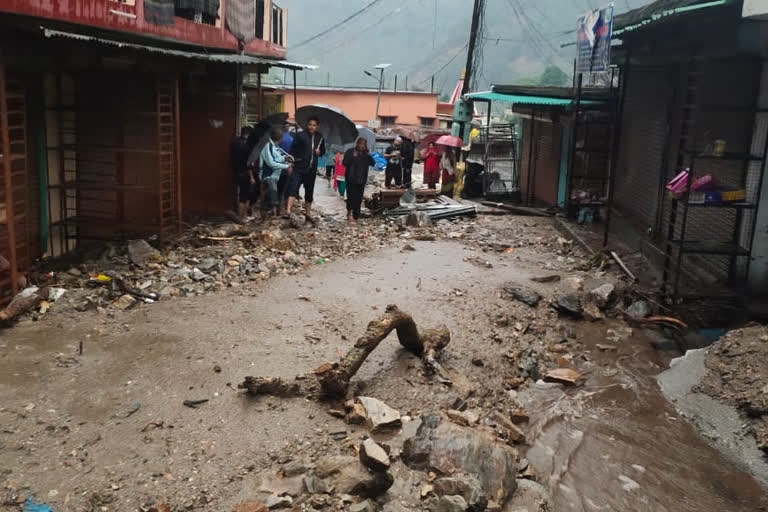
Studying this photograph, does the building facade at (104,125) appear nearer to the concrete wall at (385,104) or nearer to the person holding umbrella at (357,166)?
the person holding umbrella at (357,166)

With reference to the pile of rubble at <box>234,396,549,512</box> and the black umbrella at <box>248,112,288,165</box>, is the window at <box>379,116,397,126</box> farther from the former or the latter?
the pile of rubble at <box>234,396,549,512</box>

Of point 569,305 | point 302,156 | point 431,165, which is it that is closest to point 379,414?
point 569,305

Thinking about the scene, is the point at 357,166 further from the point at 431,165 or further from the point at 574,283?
the point at 431,165

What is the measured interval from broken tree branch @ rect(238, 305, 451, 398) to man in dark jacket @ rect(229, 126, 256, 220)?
6.23 meters

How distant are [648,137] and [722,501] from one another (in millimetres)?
8015

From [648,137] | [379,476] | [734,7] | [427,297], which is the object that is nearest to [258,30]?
[648,137]

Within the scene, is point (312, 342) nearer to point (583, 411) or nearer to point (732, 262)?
point (583, 411)

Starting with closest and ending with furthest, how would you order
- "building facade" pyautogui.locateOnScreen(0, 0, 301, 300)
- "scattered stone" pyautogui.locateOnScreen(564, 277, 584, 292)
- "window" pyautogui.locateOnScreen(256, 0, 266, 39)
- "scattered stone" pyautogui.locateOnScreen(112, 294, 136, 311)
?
"scattered stone" pyautogui.locateOnScreen(112, 294, 136, 311) < "building facade" pyautogui.locateOnScreen(0, 0, 301, 300) < "scattered stone" pyautogui.locateOnScreen(564, 277, 584, 292) < "window" pyautogui.locateOnScreen(256, 0, 266, 39)

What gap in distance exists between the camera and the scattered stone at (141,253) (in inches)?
356

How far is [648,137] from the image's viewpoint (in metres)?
12.2

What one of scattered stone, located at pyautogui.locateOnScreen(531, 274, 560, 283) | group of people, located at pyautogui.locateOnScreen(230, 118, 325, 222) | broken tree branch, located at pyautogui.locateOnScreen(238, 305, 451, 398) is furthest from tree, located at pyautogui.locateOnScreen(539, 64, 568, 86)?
broken tree branch, located at pyautogui.locateOnScreen(238, 305, 451, 398)

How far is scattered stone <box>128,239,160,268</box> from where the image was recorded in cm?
905

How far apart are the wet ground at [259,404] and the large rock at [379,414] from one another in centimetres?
20

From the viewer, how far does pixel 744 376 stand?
654 centimetres
